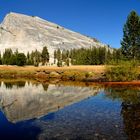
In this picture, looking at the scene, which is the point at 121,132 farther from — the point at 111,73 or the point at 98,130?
the point at 111,73

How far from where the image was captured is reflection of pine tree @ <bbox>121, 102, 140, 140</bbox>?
21225 millimetres

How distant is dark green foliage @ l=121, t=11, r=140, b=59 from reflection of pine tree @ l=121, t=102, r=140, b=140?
71.2 m

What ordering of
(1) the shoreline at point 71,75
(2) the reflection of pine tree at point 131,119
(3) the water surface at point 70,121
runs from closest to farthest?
(2) the reflection of pine tree at point 131,119 → (3) the water surface at point 70,121 → (1) the shoreline at point 71,75

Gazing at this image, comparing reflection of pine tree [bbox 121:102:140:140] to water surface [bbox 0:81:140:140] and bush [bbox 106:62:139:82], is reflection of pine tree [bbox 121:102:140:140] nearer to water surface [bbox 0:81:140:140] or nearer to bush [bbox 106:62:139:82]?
water surface [bbox 0:81:140:140]

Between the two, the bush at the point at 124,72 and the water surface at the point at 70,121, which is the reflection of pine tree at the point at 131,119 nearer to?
the water surface at the point at 70,121

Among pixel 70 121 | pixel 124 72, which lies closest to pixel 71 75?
pixel 124 72

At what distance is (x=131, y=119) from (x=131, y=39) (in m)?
81.1

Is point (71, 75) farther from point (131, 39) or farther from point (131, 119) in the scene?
point (131, 119)

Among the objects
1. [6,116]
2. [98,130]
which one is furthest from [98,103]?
[98,130]

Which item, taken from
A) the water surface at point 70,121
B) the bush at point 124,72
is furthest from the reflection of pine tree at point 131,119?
the bush at point 124,72

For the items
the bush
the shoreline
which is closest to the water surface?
the bush

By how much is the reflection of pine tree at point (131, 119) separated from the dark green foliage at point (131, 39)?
71.2 meters

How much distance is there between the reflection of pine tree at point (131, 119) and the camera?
69.6 feet

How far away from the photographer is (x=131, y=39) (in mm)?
104250
